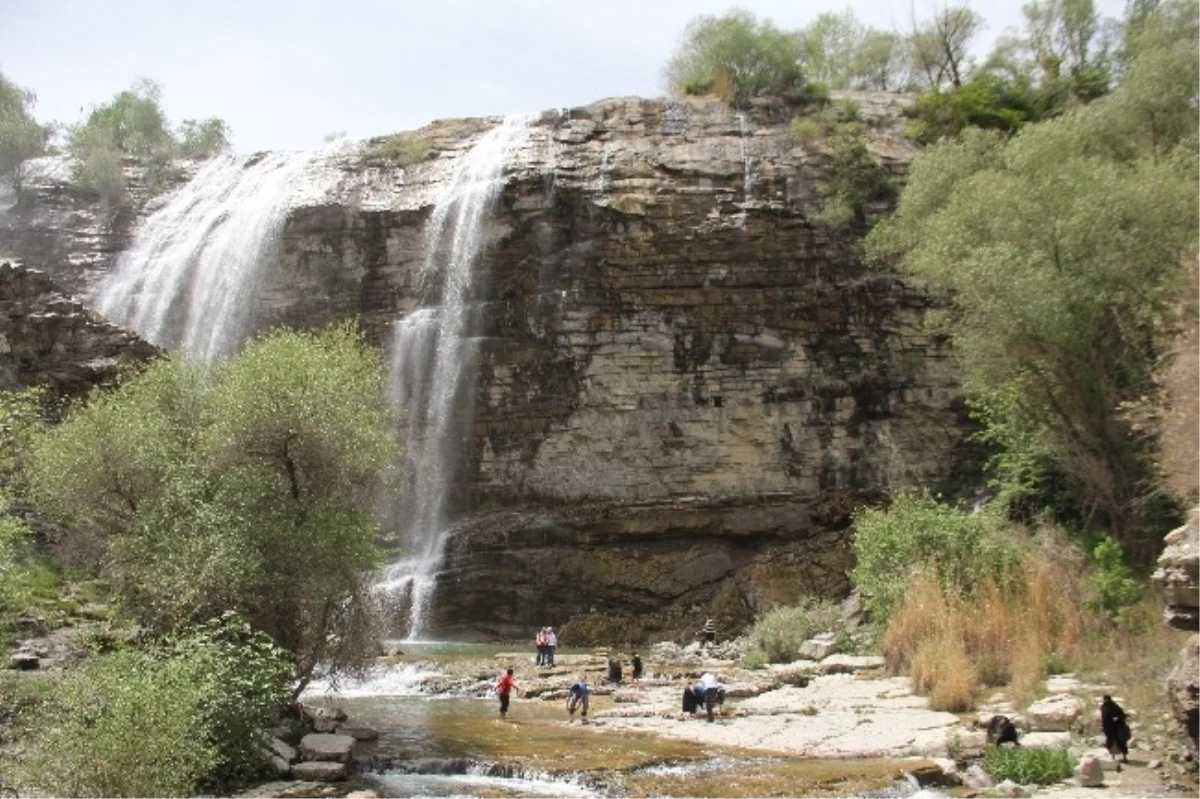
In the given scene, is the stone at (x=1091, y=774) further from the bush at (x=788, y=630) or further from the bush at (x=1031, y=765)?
the bush at (x=788, y=630)

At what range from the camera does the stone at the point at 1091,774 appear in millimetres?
10031

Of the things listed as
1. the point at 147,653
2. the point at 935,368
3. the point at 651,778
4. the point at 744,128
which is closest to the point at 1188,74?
the point at 935,368

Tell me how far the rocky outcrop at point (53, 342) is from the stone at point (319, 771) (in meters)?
13.8

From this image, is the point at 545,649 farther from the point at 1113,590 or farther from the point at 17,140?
the point at 17,140

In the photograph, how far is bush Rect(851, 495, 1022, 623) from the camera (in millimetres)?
18188

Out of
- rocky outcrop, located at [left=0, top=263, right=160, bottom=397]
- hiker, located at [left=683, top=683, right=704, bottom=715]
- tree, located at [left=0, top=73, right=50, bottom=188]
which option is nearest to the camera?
hiker, located at [left=683, top=683, right=704, bottom=715]

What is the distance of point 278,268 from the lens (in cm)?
3625

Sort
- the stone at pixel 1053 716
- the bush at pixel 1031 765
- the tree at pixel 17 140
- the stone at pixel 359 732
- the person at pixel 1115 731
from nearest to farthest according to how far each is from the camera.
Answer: the bush at pixel 1031 765
the person at pixel 1115 731
the stone at pixel 1053 716
the stone at pixel 359 732
the tree at pixel 17 140

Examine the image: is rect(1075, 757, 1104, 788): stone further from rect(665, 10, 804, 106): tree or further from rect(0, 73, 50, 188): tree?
rect(0, 73, 50, 188): tree

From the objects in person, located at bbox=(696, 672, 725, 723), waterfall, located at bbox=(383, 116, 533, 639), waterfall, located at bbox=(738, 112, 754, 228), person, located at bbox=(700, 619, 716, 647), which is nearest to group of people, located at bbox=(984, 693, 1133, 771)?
person, located at bbox=(696, 672, 725, 723)

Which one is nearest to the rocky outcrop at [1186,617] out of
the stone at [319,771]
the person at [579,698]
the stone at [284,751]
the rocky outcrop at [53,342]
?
the person at [579,698]

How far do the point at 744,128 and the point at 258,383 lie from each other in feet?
88.1

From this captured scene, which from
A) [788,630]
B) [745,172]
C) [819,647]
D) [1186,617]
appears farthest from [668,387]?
[1186,617]

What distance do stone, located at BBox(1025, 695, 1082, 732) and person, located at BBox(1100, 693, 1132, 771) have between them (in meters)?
1.56
